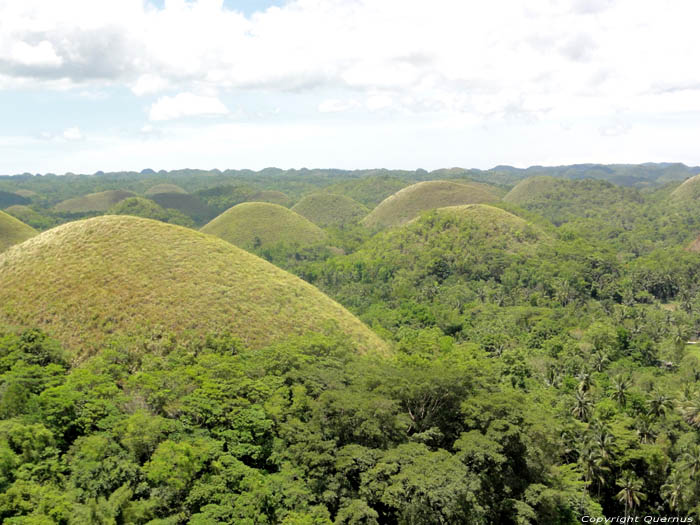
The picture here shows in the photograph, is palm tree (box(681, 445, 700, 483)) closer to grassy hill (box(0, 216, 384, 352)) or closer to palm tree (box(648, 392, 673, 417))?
palm tree (box(648, 392, 673, 417))

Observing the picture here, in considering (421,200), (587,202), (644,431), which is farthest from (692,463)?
(587,202)

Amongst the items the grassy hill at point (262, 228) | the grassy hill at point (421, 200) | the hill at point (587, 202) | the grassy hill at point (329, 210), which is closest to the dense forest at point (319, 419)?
the grassy hill at point (262, 228)

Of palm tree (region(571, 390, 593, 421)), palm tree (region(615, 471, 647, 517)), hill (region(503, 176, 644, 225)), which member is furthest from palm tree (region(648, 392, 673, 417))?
hill (region(503, 176, 644, 225))

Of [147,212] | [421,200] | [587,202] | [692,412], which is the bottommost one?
[692,412]

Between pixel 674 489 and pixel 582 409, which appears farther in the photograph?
pixel 582 409

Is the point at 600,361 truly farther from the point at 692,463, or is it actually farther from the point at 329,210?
the point at 329,210

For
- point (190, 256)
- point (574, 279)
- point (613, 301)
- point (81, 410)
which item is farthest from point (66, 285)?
point (613, 301)

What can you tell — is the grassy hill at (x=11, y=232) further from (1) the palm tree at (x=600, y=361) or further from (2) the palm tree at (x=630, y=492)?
(2) the palm tree at (x=630, y=492)
